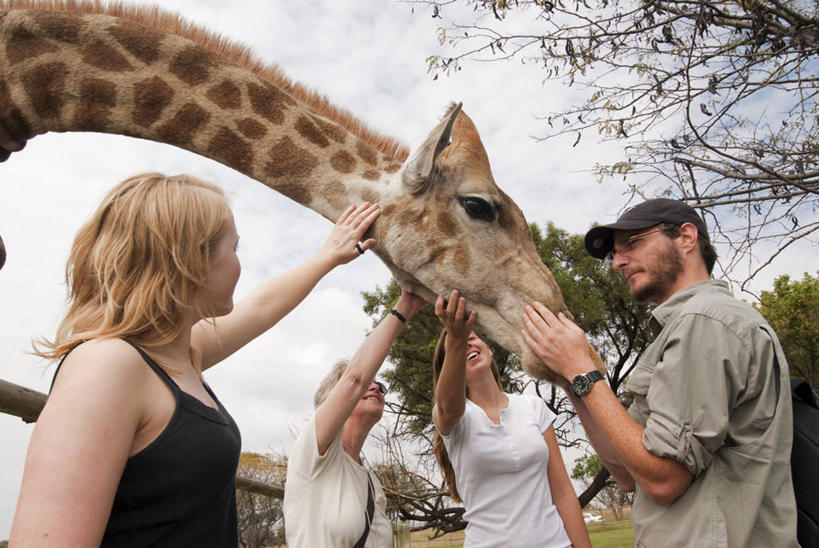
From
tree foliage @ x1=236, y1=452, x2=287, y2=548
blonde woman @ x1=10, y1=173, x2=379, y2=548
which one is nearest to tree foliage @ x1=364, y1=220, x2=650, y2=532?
tree foliage @ x1=236, y1=452, x2=287, y2=548

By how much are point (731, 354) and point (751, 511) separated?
52 cm

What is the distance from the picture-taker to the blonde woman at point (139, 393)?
1148 mm

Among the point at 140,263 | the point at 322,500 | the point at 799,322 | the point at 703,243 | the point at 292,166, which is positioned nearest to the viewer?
the point at 140,263

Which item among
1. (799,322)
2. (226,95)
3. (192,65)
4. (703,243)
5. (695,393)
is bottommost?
(695,393)

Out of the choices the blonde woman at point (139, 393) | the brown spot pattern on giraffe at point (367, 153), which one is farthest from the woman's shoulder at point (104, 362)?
the brown spot pattern on giraffe at point (367, 153)

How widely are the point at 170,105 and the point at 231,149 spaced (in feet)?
1.40

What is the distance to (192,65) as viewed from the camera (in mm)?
3547

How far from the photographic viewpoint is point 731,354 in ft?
6.73

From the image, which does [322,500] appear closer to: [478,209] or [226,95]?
[478,209]

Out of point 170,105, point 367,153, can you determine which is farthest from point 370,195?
point 170,105

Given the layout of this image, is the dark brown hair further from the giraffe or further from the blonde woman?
the blonde woman

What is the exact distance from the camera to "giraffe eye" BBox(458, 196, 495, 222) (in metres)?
3.35

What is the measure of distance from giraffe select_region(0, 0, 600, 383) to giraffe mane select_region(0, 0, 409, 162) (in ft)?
0.04

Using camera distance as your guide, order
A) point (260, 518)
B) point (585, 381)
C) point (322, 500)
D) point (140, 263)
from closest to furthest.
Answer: point (140, 263) → point (585, 381) → point (322, 500) → point (260, 518)
